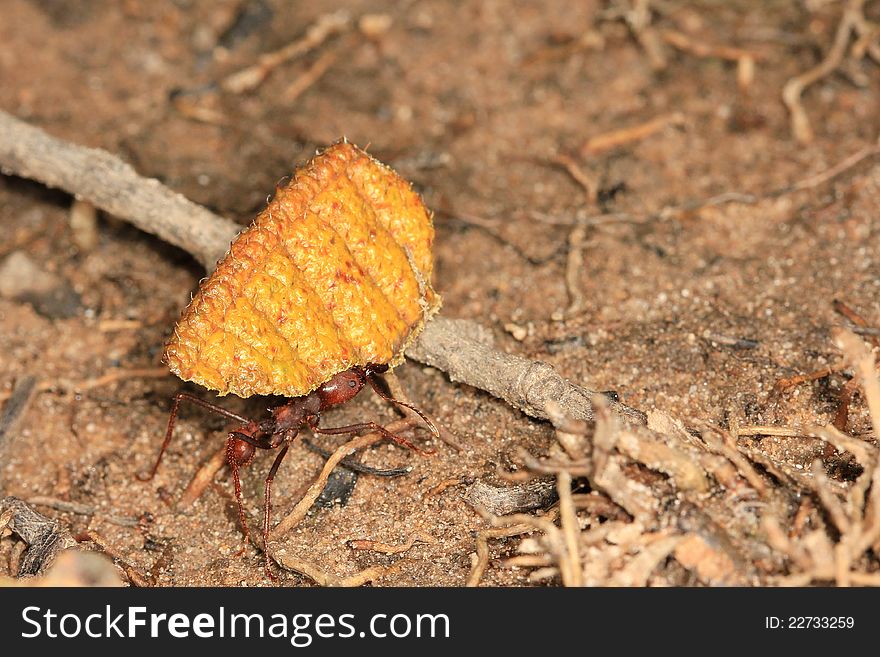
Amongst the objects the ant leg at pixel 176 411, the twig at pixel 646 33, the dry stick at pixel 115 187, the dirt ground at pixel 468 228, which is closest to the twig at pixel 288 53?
the dirt ground at pixel 468 228

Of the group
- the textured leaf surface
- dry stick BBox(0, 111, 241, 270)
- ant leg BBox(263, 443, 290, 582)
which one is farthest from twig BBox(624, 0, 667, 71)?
ant leg BBox(263, 443, 290, 582)

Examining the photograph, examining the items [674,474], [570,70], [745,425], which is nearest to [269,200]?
[674,474]

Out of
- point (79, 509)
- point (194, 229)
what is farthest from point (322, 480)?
point (194, 229)

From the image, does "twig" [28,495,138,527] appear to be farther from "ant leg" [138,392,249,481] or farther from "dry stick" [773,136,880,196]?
"dry stick" [773,136,880,196]

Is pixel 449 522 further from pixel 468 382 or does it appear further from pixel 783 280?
pixel 783 280

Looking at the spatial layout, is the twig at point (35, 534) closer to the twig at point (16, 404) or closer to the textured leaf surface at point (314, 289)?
the twig at point (16, 404)

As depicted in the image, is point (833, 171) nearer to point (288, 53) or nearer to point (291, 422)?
point (291, 422)

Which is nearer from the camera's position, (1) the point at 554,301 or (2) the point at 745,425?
(2) the point at 745,425
